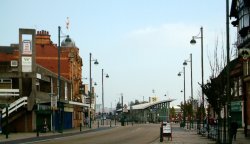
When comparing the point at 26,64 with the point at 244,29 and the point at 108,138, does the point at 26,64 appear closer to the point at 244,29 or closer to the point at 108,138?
the point at 108,138

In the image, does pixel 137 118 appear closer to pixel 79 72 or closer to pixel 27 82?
pixel 79 72

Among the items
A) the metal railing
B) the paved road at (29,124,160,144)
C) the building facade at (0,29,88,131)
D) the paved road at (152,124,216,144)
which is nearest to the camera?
the paved road at (152,124,216,144)

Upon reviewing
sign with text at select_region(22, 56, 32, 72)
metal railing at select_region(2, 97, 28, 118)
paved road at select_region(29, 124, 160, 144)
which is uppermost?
sign with text at select_region(22, 56, 32, 72)

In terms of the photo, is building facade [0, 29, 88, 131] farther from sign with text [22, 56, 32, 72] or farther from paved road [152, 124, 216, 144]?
paved road [152, 124, 216, 144]

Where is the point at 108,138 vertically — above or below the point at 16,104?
below

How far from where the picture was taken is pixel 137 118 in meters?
135

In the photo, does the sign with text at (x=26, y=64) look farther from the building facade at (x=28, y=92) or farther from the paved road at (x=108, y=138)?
the paved road at (x=108, y=138)

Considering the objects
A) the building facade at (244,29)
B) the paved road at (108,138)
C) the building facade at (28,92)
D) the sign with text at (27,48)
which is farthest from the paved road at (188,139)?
the sign with text at (27,48)

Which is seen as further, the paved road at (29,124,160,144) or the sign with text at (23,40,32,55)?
the sign with text at (23,40,32,55)

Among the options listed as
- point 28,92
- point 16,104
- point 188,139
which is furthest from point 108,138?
point 28,92

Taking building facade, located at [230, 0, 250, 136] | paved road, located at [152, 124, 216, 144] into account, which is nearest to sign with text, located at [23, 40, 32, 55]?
paved road, located at [152, 124, 216, 144]

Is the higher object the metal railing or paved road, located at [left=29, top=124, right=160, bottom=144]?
the metal railing

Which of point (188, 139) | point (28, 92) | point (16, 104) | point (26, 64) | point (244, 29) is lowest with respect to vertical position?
point (188, 139)

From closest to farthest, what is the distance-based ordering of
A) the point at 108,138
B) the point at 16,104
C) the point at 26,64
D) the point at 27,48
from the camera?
the point at 108,138 → the point at 16,104 → the point at 26,64 → the point at 27,48
